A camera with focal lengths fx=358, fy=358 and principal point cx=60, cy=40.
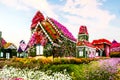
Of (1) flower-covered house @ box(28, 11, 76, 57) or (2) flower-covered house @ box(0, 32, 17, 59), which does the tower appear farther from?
(1) flower-covered house @ box(28, 11, 76, 57)

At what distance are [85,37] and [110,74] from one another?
44440 millimetres

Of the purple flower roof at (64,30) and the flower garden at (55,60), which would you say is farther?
the purple flower roof at (64,30)

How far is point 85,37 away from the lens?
6369cm

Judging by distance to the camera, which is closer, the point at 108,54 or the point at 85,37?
the point at 85,37

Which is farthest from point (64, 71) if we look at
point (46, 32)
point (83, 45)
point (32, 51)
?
point (83, 45)

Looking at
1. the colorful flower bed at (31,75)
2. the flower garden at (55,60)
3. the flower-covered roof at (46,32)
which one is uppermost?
the flower-covered roof at (46,32)

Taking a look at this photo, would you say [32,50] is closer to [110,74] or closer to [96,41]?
[110,74]

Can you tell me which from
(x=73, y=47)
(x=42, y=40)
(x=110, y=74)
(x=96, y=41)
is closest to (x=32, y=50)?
(x=42, y=40)

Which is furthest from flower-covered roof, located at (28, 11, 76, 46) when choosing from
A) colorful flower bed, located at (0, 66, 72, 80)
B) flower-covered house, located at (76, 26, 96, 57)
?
flower-covered house, located at (76, 26, 96, 57)

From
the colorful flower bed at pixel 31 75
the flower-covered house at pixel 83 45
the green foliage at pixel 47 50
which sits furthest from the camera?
the flower-covered house at pixel 83 45

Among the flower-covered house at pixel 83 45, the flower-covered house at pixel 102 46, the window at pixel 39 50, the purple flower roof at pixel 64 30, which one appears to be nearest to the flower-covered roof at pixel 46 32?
the purple flower roof at pixel 64 30

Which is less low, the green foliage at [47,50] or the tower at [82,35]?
the tower at [82,35]

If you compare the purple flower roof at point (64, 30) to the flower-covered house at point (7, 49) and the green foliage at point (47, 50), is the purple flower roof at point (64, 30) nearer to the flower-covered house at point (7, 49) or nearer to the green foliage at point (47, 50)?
the green foliage at point (47, 50)

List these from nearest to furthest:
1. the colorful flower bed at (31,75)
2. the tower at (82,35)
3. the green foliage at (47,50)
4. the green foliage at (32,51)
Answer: the colorful flower bed at (31,75) → the green foliage at (47,50) → the green foliage at (32,51) → the tower at (82,35)
